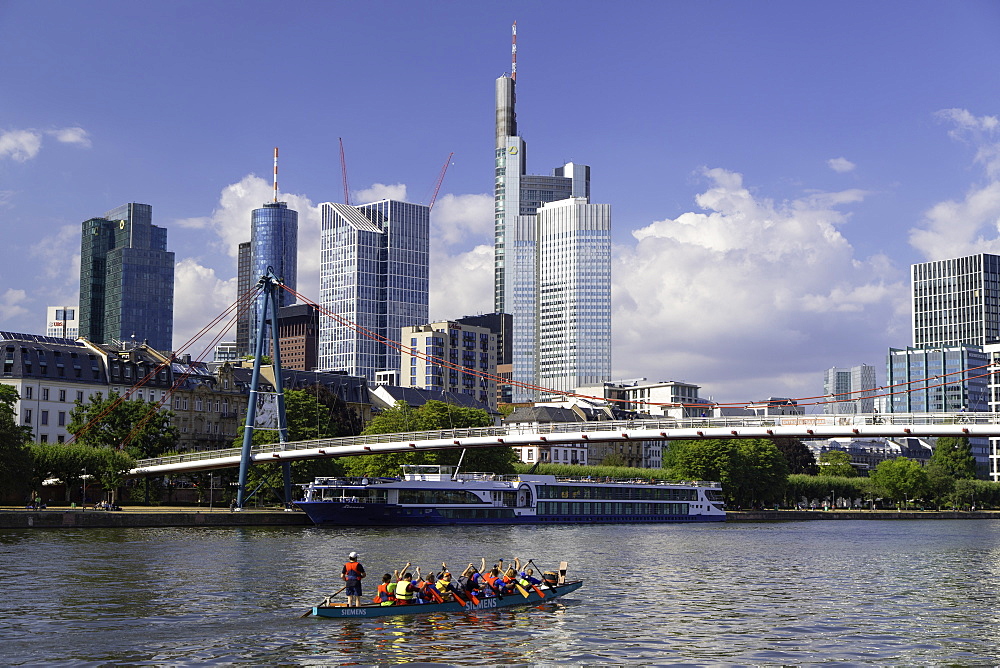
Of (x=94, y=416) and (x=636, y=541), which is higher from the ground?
(x=94, y=416)

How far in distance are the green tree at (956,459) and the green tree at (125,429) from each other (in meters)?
131

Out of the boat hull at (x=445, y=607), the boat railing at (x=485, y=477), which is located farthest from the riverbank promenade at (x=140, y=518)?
the boat hull at (x=445, y=607)

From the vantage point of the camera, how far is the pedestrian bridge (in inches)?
2901

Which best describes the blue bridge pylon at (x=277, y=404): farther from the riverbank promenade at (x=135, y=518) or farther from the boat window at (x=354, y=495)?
the boat window at (x=354, y=495)

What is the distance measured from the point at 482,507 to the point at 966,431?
45.0 m

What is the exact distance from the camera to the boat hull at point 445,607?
3662 centimetres

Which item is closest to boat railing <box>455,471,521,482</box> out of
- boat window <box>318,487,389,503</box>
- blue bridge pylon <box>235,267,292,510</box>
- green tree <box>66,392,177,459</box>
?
boat window <box>318,487,389,503</box>

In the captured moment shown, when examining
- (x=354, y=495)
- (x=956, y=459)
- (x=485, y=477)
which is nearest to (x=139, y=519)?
(x=354, y=495)

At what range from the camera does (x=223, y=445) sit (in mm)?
143375

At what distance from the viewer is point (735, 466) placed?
483 feet

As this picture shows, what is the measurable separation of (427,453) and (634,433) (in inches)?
1372

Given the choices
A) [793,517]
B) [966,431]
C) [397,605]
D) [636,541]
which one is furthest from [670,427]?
[793,517]

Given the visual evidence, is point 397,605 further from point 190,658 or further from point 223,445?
point 223,445

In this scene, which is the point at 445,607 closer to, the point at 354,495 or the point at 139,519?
the point at 139,519
